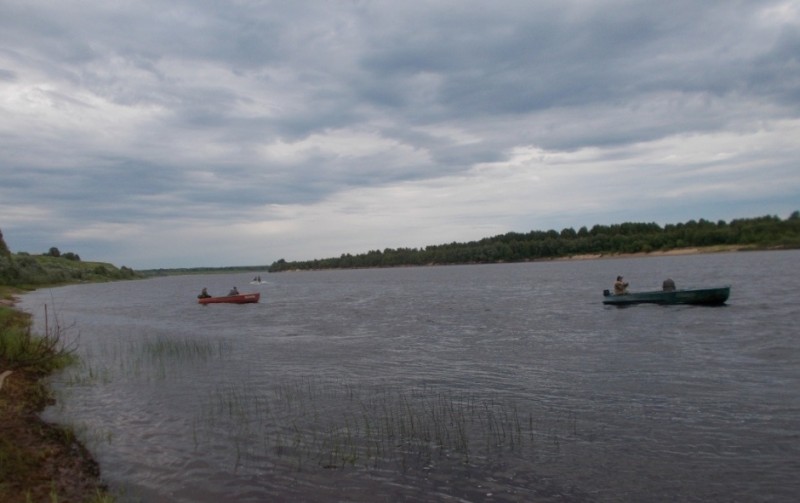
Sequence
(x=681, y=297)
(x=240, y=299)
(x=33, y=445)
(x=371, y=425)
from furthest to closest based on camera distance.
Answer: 1. (x=240, y=299)
2. (x=681, y=297)
3. (x=371, y=425)
4. (x=33, y=445)

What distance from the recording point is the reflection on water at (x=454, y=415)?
9.89 metres

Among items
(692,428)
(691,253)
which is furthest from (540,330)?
(691,253)

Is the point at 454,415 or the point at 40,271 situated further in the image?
the point at 40,271

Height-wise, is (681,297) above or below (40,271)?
below

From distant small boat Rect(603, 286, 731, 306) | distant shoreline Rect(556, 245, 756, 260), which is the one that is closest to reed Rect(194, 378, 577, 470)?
distant small boat Rect(603, 286, 731, 306)

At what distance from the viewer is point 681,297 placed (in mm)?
36469

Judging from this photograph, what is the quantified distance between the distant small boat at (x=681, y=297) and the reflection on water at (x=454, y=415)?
5.99m

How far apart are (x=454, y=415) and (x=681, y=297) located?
27531mm

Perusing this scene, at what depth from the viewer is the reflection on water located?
9.89 m

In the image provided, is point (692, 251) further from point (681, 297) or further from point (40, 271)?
point (40, 271)

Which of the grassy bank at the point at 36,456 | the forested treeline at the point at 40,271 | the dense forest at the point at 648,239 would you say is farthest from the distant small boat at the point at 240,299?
the dense forest at the point at 648,239

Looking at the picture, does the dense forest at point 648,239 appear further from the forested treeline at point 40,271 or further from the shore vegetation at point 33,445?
the shore vegetation at point 33,445

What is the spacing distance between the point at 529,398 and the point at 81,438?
1044 cm

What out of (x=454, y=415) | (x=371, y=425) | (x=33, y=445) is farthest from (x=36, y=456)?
(x=454, y=415)
